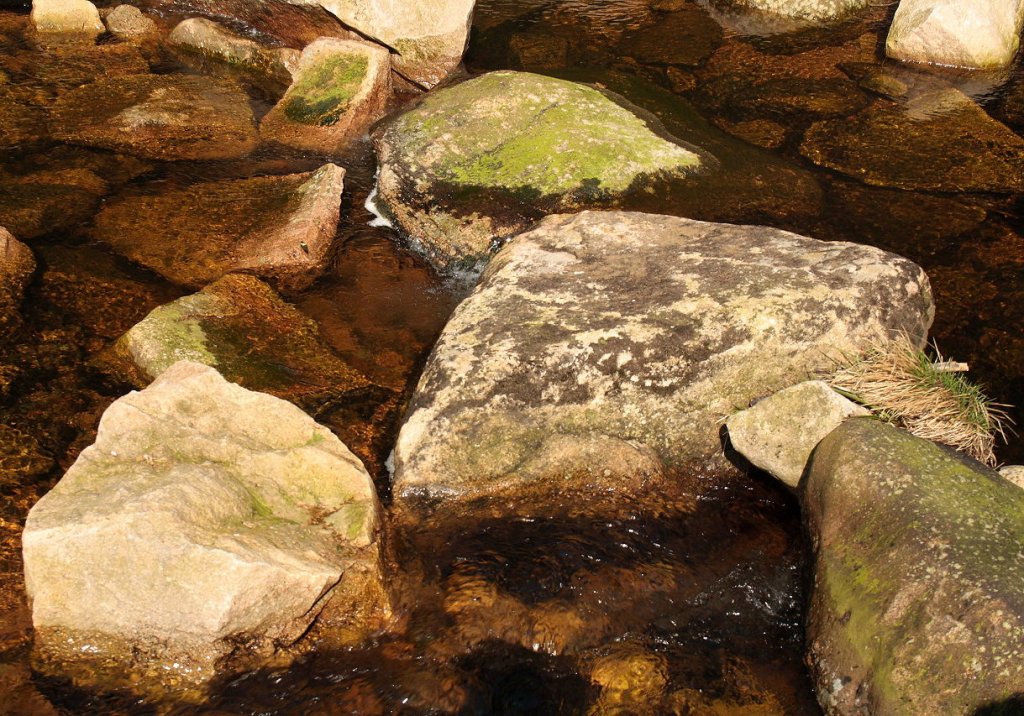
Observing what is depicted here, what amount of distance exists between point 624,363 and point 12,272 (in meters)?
4.41

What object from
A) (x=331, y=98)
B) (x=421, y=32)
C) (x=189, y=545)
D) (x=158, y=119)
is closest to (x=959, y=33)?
(x=421, y=32)

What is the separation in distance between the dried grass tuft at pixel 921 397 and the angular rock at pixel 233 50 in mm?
7736

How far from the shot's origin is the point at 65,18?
37.4ft

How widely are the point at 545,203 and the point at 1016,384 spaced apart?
353 cm

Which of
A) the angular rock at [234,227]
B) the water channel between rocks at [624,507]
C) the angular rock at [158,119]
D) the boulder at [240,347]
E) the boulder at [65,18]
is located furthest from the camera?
the boulder at [65,18]

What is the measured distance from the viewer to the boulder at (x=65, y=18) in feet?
37.3

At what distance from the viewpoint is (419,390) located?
5.29 metres

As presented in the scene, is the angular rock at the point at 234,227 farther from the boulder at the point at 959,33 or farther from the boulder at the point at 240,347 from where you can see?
the boulder at the point at 959,33

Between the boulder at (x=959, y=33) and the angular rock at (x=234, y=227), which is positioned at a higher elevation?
the boulder at (x=959, y=33)

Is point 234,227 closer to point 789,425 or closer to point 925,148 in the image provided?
point 789,425

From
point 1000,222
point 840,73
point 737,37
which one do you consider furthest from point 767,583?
point 737,37

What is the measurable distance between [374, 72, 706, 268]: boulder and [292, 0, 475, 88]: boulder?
81.6 inches

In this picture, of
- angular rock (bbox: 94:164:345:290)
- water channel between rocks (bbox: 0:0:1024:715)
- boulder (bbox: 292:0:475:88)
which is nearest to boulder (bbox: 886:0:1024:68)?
water channel between rocks (bbox: 0:0:1024:715)

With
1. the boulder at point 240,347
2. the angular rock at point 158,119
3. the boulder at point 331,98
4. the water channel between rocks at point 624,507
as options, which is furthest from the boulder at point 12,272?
the boulder at point 331,98
